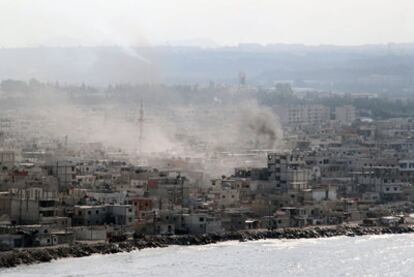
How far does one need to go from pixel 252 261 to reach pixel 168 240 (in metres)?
1.56

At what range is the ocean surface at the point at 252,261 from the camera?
13695 mm

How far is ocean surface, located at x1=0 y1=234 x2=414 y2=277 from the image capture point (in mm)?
13695

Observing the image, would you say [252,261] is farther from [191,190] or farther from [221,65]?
[221,65]

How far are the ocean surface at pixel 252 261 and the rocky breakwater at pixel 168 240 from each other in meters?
0.16

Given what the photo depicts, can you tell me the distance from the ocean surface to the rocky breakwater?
158 mm

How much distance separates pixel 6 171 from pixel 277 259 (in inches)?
185

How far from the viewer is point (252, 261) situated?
576 inches

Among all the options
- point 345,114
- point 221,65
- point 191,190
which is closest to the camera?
point 191,190

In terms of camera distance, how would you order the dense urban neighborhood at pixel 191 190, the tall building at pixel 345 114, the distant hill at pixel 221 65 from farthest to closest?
the distant hill at pixel 221 65, the tall building at pixel 345 114, the dense urban neighborhood at pixel 191 190

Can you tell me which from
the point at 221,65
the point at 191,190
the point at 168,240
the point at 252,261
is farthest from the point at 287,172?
the point at 221,65

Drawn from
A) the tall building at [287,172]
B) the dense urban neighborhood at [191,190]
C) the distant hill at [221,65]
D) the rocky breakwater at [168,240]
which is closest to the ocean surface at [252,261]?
the rocky breakwater at [168,240]

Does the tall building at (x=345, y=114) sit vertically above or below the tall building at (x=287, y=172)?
above

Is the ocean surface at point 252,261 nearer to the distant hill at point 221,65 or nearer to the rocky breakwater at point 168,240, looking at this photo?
the rocky breakwater at point 168,240

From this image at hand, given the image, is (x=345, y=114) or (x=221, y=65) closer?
(x=345, y=114)
